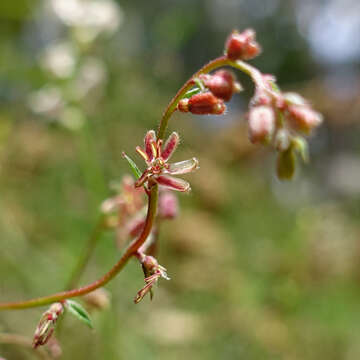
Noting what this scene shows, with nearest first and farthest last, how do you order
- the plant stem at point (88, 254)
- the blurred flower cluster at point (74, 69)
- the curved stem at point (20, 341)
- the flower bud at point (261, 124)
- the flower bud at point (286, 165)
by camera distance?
the flower bud at point (261, 124) < the flower bud at point (286, 165) < the curved stem at point (20, 341) < the plant stem at point (88, 254) < the blurred flower cluster at point (74, 69)

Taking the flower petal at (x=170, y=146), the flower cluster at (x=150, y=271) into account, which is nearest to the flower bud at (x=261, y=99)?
the flower petal at (x=170, y=146)

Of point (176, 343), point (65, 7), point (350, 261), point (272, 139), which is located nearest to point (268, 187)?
point (350, 261)

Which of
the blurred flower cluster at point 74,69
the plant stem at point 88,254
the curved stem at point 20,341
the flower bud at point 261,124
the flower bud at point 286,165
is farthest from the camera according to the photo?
the blurred flower cluster at point 74,69

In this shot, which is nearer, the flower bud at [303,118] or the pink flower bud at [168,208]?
the flower bud at [303,118]

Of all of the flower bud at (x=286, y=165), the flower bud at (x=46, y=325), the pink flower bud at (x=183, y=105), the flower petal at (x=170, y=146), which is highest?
the pink flower bud at (x=183, y=105)

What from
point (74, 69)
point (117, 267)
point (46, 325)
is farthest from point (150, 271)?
point (74, 69)

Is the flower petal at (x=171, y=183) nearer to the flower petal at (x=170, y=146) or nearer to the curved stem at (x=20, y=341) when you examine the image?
the flower petal at (x=170, y=146)

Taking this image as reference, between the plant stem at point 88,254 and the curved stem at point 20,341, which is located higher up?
the plant stem at point 88,254

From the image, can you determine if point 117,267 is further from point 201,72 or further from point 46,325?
point 201,72
